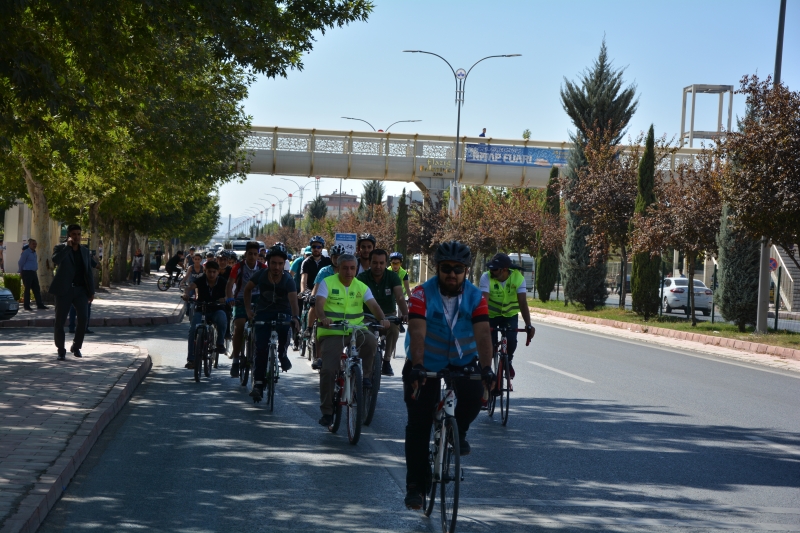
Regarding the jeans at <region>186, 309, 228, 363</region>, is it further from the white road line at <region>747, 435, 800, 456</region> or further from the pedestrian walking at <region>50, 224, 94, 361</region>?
the white road line at <region>747, 435, 800, 456</region>

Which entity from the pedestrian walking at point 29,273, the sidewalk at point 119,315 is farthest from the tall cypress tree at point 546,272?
the pedestrian walking at point 29,273

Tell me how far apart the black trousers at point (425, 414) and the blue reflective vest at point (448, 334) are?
11cm

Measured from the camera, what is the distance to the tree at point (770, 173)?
72.1 ft

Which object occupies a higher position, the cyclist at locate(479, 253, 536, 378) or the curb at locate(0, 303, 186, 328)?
the cyclist at locate(479, 253, 536, 378)

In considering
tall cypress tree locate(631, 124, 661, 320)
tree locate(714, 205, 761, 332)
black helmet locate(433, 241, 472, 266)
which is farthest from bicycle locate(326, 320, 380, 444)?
tall cypress tree locate(631, 124, 661, 320)

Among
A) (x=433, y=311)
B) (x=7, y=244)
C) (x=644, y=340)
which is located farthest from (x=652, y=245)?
(x=7, y=244)

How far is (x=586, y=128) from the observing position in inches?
1526

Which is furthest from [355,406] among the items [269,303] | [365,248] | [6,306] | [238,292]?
[6,306]

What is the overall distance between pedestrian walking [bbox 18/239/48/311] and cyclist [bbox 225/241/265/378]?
13.5 meters

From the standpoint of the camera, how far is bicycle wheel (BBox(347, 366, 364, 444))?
29.0ft

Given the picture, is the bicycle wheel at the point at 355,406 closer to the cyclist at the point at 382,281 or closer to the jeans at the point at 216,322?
the cyclist at the point at 382,281

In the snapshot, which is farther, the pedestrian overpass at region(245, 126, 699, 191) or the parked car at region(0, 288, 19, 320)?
the pedestrian overpass at region(245, 126, 699, 191)

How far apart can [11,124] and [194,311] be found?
13.4ft

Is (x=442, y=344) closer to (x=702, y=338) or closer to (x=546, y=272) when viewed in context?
(x=702, y=338)
